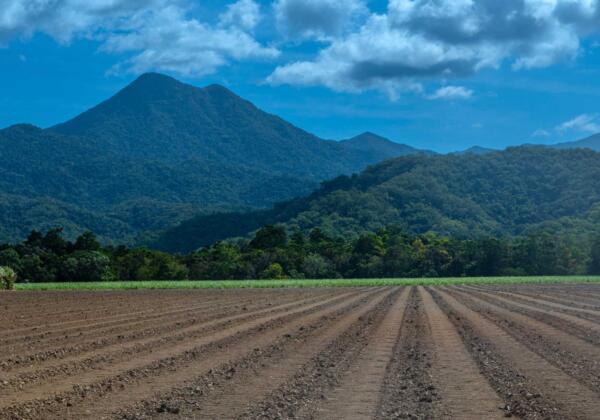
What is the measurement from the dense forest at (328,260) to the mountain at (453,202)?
156 ft

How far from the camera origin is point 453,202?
16375 cm

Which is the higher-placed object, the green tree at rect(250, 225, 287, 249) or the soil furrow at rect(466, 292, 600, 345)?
the green tree at rect(250, 225, 287, 249)

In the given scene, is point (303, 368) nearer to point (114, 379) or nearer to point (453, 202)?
point (114, 379)

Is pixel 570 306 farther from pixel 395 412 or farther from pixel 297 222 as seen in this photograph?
pixel 297 222

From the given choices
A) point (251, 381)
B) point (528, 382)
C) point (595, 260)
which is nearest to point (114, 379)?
point (251, 381)

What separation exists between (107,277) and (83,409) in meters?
72.6

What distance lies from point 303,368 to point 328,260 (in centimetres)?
8382

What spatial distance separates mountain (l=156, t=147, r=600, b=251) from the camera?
14988cm

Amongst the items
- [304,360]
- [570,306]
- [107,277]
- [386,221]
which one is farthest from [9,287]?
[386,221]

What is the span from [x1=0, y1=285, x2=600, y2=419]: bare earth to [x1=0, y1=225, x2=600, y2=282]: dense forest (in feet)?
204

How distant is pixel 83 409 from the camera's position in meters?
9.84

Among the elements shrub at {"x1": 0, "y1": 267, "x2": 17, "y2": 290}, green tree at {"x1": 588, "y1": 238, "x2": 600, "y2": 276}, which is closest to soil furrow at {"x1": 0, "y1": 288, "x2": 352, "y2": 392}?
shrub at {"x1": 0, "y1": 267, "x2": 17, "y2": 290}

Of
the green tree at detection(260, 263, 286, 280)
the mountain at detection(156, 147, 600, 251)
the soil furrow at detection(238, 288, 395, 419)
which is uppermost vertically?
the mountain at detection(156, 147, 600, 251)

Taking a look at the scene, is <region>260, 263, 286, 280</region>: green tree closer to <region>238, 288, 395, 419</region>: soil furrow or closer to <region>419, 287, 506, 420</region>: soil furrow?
<region>238, 288, 395, 419</region>: soil furrow
